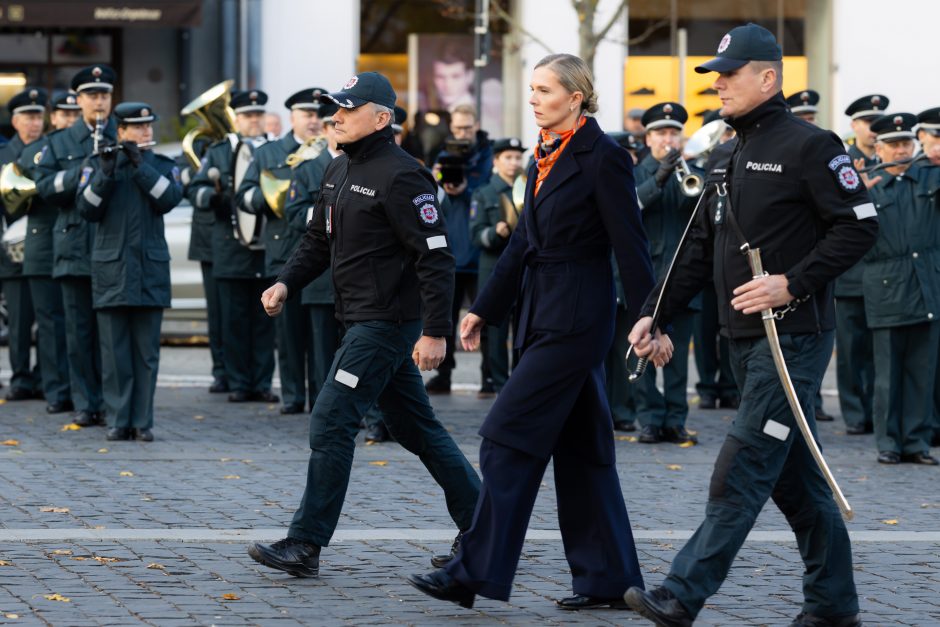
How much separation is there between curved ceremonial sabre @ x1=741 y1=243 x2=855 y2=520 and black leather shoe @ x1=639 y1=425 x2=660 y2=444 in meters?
5.56

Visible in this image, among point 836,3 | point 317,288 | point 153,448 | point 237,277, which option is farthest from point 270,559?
point 836,3

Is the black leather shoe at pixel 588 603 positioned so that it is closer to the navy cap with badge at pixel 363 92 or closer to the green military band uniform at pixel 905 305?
the navy cap with badge at pixel 363 92

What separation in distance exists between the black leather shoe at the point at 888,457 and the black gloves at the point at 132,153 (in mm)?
4798

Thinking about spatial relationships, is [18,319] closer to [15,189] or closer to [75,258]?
[15,189]

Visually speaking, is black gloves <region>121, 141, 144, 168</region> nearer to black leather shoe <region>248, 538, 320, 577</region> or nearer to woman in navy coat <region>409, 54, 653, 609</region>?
black leather shoe <region>248, 538, 320, 577</region>

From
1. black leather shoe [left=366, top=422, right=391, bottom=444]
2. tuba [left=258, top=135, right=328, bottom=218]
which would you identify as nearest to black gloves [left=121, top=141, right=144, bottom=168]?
tuba [left=258, top=135, right=328, bottom=218]

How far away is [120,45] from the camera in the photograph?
950 inches

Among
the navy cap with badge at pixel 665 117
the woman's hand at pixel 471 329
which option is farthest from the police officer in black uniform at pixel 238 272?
the woman's hand at pixel 471 329

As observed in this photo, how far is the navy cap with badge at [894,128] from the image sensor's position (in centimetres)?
1139

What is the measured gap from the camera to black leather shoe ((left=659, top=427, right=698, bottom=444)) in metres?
11.8

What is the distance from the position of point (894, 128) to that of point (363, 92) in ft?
16.7

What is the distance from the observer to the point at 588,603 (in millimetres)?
6656

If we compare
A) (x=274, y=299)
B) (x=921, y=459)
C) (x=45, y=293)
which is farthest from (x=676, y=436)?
(x=274, y=299)

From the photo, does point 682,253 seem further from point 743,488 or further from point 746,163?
point 743,488
